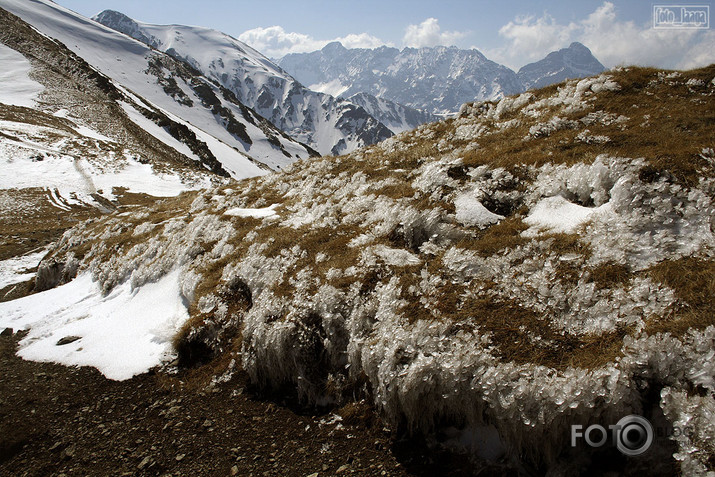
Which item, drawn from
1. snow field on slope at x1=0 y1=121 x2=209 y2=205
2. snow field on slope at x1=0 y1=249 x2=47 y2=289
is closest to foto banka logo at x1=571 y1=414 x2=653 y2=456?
snow field on slope at x1=0 y1=249 x2=47 y2=289

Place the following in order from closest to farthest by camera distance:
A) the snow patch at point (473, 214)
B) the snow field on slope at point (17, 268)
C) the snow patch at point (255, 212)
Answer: the snow patch at point (473, 214) < the snow patch at point (255, 212) < the snow field on slope at point (17, 268)

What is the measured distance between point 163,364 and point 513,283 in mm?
13989

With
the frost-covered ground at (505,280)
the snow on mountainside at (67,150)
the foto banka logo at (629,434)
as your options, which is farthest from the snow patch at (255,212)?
the snow on mountainside at (67,150)

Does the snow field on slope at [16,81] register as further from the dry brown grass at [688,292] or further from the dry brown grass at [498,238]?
the dry brown grass at [688,292]

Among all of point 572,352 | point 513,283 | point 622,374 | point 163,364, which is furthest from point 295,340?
point 622,374

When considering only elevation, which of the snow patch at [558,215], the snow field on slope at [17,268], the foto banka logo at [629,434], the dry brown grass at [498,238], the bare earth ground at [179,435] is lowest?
the bare earth ground at [179,435]

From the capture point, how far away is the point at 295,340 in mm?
12461

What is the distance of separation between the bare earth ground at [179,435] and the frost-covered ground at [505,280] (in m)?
0.85

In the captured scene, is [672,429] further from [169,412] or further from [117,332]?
[117,332]

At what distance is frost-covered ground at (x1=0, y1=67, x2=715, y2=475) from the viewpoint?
7.91m

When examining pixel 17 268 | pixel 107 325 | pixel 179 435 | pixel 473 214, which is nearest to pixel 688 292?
pixel 473 214

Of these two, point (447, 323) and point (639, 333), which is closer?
point (639, 333)

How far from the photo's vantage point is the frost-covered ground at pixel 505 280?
312 inches

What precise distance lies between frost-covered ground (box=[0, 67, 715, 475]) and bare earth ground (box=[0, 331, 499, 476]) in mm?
846
